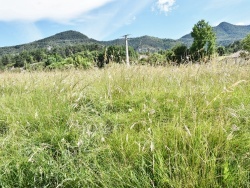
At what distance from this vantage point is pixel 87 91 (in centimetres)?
412

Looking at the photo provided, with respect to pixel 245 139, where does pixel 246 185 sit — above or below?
below

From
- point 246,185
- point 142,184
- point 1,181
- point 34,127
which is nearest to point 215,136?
point 246,185

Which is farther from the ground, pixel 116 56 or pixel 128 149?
pixel 116 56

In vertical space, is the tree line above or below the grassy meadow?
above

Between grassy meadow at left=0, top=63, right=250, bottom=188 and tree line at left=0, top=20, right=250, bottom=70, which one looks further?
tree line at left=0, top=20, right=250, bottom=70

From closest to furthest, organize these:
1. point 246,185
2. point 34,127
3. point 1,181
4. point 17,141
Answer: point 246,185 < point 1,181 < point 17,141 < point 34,127

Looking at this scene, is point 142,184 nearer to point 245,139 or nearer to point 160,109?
point 245,139

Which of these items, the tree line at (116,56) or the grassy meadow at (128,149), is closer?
the grassy meadow at (128,149)

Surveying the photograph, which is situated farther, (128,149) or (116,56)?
(116,56)

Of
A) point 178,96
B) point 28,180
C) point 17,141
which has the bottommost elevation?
point 28,180

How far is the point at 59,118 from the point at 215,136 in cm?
187

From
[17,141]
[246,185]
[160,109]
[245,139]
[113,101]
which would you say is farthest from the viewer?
[113,101]

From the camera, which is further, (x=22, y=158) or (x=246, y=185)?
(x=22, y=158)

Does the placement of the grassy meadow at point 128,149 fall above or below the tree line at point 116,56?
below
